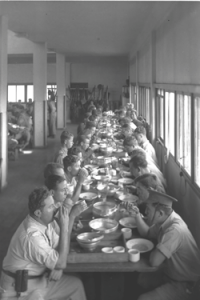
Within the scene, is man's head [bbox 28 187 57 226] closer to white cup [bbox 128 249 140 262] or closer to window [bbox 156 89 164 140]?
white cup [bbox 128 249 140 262]

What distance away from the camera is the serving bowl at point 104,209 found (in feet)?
12.4

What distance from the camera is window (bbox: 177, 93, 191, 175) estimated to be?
5.07 meters

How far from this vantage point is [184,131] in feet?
17.7

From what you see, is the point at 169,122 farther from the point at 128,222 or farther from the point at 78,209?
the point at 78,209

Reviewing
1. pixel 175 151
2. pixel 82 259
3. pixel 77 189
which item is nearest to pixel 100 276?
pixel 82 259

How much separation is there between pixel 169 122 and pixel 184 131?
158 cm

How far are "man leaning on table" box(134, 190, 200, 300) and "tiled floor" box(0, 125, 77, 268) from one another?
7.42ft

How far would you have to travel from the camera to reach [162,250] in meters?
2.80

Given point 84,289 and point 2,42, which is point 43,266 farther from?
point 2,42

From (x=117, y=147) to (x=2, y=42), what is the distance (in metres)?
3.24

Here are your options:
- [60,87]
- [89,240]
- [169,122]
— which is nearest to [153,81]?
[169,122]

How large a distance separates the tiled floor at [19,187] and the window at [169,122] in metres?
2.84

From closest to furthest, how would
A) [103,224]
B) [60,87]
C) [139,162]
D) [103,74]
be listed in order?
[103,224], [139,162], [60,87], [103,74]

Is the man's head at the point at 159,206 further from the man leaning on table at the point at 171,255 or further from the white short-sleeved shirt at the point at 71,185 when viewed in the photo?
the white short-sleeved shirt at the point at 71,185
